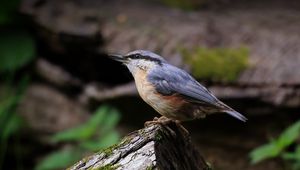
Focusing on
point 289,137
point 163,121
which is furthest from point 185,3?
point 163,121

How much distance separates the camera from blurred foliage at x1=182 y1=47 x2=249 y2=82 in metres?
5.87

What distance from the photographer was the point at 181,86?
12.6 feet

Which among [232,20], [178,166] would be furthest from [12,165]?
[178,166]

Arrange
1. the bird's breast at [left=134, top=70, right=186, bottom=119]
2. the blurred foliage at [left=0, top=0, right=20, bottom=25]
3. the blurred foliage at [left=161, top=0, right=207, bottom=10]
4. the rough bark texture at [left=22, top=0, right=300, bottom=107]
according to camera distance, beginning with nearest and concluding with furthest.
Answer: the bird's breast at [left=134, top=70, right=186, bottom=119]
the rough bark texture at [left=22, top=0, right=300, bottom=107]
the blurred foliage at [left=0, top=0, right=20, bottom=25]
the blurred foliage at [left=161, top=0, right=207, bottom=10]

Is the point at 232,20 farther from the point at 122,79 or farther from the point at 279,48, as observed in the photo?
the point at 122,79

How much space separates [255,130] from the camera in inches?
238

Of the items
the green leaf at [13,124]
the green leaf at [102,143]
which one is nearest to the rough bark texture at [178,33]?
the green leaf at [13,124]

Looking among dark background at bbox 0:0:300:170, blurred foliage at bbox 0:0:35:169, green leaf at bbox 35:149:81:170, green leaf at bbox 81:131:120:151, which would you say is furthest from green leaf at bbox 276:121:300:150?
blurred foliage at bbox 0:0:35:169

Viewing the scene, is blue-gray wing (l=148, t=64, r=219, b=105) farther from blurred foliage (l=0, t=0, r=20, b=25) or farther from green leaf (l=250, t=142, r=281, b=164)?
blurred foliage (l=0, t=0, r=20, b=25)

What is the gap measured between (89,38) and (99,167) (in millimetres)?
3666

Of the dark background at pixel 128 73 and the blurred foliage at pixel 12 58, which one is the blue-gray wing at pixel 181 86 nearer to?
the dark background at pixel 128 73

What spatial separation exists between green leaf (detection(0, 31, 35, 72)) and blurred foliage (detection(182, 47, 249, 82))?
166 centimetres

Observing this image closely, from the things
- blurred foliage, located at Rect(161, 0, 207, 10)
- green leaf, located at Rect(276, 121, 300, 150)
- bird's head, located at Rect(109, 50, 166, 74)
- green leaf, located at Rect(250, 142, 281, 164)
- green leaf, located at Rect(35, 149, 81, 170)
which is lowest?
green leaf, located at Rect(250, 142, 281, 164)

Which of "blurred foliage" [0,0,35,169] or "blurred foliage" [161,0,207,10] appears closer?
"blurred foliage" [0,0,35,169]
